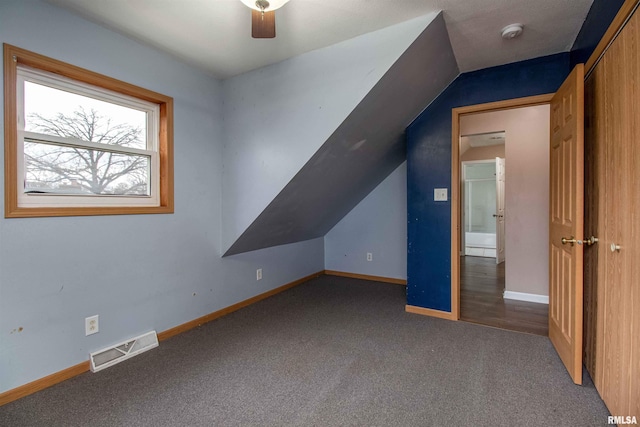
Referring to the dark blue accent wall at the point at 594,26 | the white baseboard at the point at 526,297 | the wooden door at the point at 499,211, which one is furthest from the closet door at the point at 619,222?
the wooden door at the point at 499,211

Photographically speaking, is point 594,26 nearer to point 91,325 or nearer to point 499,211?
point 91,325

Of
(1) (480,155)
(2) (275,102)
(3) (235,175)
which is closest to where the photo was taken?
(2) (275,102)

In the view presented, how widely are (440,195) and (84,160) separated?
2.95m

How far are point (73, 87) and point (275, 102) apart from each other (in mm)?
1399

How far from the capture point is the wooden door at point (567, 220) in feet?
5.72

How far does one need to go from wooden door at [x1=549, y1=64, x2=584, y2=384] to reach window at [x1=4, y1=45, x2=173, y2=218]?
2.89 meters

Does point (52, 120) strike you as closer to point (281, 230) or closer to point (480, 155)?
point (281, 230)

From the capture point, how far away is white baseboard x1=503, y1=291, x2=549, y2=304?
3305 millimetres

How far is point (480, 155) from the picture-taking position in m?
5.95

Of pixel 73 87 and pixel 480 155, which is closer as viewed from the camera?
pixel 73 87

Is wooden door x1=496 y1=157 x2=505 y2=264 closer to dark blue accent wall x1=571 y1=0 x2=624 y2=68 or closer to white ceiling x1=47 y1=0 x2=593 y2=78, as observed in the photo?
white ceiling x1=47 y1=0 x2=593 y2=78

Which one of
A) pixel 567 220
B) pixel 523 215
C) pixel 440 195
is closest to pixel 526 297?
pixel 523 215

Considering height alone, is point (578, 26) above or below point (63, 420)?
above

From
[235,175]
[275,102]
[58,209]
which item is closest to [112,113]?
[58,209]
